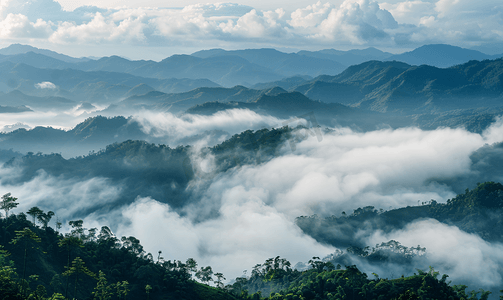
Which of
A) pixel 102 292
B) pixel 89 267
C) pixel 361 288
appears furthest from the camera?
pixel 361 288

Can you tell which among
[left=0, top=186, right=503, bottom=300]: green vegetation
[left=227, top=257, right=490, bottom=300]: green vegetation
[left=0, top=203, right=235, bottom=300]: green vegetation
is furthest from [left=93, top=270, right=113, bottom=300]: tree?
[left=227, top=257, right=490, bottom=300]: green vegetation

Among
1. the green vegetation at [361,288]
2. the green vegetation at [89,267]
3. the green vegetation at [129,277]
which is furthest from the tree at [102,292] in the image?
the green vegetation at [361,288]

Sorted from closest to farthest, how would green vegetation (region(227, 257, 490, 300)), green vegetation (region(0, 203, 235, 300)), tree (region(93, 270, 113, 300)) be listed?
tree (region(93, 270, 113, 300)) → green vegetation (region(0, 203, 235, 300)) → green vegetation (region(227, 257, 490, 300))

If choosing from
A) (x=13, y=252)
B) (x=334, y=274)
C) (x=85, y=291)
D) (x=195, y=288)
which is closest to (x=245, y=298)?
(x=195, y=288)

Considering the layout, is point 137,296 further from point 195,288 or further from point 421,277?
point 421,277

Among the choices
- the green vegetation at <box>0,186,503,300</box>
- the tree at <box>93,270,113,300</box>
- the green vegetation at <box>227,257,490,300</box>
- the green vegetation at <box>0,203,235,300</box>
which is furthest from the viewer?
the green vegetation at <box>227,257,490,300</box>

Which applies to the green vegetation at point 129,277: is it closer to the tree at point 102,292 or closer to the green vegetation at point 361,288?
the green vegetation at point 361,288

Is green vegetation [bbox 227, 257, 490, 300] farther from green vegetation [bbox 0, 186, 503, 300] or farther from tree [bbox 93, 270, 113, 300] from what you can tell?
tree [bbox 93, 270, 113, 300]

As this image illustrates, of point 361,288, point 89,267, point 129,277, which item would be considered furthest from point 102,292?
point 361,288

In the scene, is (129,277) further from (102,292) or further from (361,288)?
(361,288)

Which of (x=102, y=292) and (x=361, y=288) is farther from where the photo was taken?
(x=361, y=288)

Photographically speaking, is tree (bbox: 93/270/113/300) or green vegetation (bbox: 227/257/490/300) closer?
tree (bbox: 93/270/113/300)
